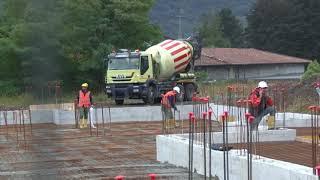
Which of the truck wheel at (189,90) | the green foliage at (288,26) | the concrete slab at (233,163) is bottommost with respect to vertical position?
the concrete slab at (233,163)

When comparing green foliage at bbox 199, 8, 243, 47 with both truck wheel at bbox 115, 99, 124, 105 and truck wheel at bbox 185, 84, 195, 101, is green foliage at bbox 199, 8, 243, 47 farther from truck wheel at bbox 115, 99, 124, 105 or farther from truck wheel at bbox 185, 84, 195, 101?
truck wheel at bbox 115, 99, 124, 105

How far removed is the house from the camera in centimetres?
4444

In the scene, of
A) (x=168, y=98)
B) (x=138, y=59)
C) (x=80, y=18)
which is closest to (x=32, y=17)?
(x=80, y=18)

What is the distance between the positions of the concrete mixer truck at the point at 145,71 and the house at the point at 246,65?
2128 cm

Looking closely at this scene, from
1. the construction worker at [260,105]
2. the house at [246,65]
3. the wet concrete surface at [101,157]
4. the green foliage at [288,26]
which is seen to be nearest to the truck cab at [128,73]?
the wet concrete surface at [101,157]

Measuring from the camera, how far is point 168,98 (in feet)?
47.7

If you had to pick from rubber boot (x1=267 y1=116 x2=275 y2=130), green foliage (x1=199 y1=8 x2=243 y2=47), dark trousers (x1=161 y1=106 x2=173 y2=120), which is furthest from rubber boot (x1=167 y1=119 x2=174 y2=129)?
green foliage (x1=199 y1=8 x2=243 y2=47)

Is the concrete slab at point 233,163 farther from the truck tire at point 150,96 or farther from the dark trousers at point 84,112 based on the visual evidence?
the truck tire at point 150,96

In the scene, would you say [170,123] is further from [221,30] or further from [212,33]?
[221,30]

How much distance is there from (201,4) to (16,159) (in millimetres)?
3912

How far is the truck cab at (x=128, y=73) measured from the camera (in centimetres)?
2095

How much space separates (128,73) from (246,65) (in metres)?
25.8

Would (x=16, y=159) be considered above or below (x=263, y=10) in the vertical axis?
below

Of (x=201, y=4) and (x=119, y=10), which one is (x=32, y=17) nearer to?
(x=201, y=4)
